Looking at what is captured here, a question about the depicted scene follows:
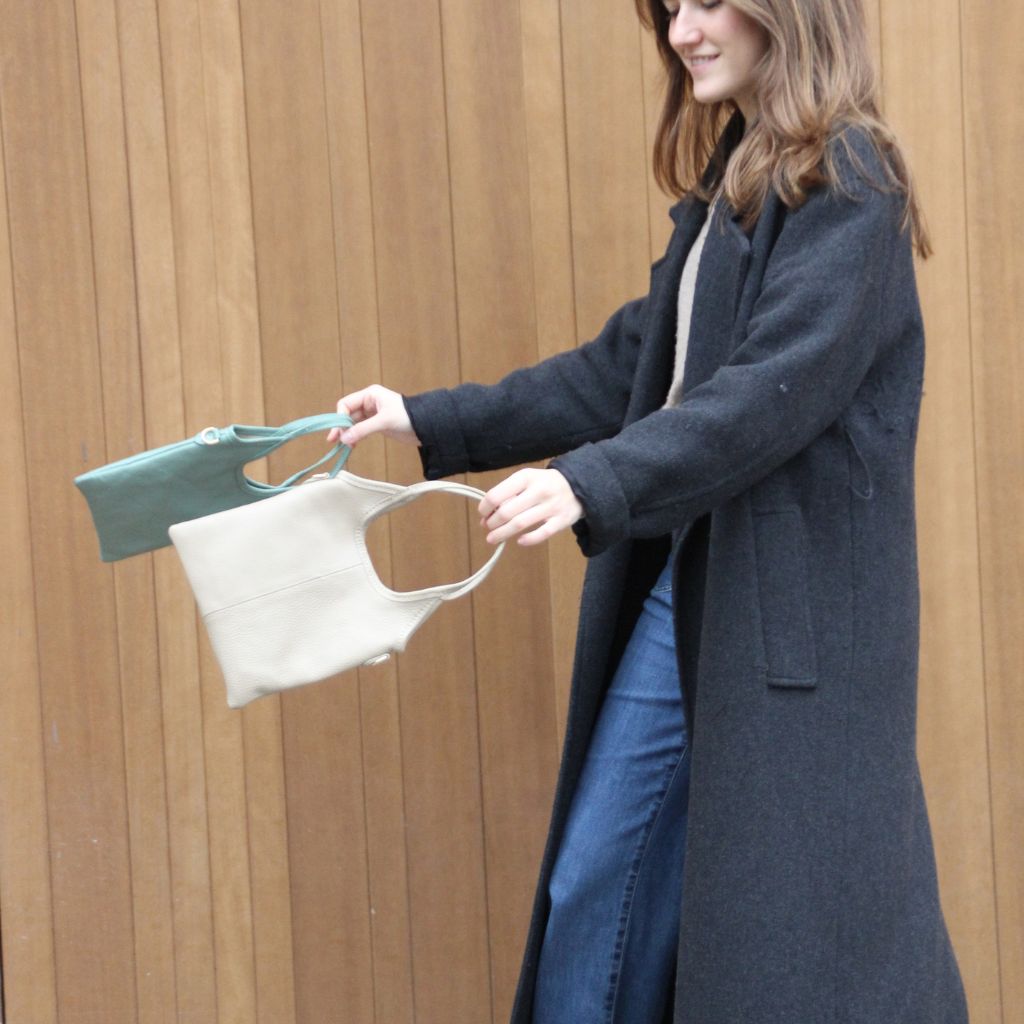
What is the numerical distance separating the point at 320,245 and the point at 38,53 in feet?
1.87

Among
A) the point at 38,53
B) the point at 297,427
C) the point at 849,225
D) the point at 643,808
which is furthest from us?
the point at 38,53

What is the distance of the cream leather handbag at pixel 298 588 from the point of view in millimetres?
1565

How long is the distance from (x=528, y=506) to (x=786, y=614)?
1.26ft

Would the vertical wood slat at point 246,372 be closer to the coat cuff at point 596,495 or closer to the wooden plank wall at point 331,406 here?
the wooden plank wall at point 331,406

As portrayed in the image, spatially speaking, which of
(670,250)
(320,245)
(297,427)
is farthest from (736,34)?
(320,245)

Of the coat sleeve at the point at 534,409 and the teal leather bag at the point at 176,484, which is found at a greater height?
the coat sleeve at the point at 534,409

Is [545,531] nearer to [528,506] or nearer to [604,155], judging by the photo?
[528,506]

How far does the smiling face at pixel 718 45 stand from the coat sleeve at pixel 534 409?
1.13 feet

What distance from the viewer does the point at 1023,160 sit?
2.45 metres

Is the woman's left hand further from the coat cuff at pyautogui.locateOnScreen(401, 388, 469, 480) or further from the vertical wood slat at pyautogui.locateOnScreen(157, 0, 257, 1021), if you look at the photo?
the vertical wood slat at pyautogui.locateOnScreen(157, 0, 257, 1021)

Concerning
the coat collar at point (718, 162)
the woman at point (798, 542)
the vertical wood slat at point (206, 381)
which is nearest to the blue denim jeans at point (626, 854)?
the woman at point (798, 542)

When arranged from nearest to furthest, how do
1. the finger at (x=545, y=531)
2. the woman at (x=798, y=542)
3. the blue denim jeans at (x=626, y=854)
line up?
the finger at (x=545, y=531), the woman at (x=798, y=542), the blue denim jeans at (x=626, y=854)

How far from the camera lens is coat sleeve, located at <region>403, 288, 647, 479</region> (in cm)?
192

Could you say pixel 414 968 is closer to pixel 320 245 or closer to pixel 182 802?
pixel 182 802
